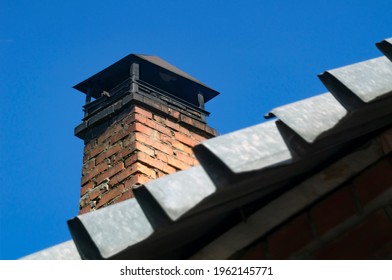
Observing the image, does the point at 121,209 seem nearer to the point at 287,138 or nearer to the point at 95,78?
the point at 287,138

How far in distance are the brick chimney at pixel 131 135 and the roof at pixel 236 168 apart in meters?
1.90

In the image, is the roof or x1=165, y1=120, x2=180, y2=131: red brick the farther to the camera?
x1=165, y1=120, x2=180, y2=131: red brick

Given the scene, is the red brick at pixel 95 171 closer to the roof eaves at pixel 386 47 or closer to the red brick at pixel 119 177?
the red brick at pixel 119 177

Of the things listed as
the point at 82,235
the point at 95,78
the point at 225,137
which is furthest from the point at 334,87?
the point at 95,78

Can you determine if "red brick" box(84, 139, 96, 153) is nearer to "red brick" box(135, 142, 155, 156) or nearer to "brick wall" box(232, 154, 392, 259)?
"red brick" box(135, 142, 155, 156)

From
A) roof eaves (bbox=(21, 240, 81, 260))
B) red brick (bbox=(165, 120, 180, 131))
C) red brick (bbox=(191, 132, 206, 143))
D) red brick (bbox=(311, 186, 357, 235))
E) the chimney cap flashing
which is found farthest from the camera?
the chimney cap flashing

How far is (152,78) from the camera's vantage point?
4809 mm

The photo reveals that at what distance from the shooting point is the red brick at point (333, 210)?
139 centimetres

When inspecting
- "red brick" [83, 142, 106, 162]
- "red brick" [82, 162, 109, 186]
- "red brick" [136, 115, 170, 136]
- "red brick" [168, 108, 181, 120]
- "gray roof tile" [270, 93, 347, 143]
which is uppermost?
"red brick" [168, 108, 181, 120]

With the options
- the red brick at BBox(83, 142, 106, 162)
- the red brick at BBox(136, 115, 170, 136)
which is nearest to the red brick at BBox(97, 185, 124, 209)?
the red brick at BBox(83, 142, 106, 162)

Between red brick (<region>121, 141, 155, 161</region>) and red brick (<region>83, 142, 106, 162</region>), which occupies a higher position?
red brick (<region>83, 142, 106, 162</region>)

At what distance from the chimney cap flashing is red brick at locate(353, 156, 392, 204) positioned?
3.36 metres

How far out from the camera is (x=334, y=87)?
1.17m

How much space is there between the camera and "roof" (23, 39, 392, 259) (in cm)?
107
